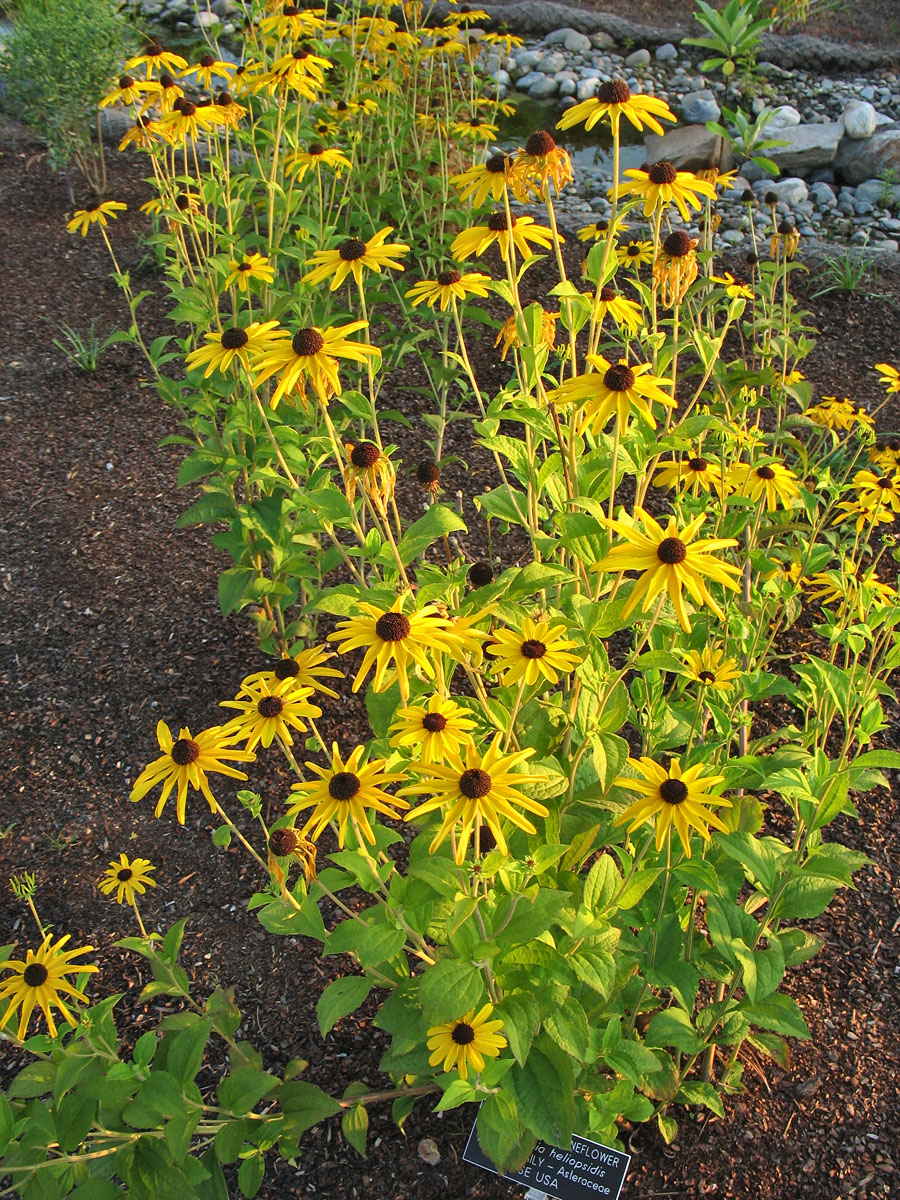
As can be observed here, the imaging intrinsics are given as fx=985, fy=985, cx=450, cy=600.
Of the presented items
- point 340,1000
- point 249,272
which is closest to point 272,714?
point 340,1000

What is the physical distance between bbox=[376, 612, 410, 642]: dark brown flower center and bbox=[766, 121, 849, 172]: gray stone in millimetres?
6879

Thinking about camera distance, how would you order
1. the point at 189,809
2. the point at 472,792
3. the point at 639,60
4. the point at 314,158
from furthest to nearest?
the point at 639,60 < the point at 314,158 < the point at 189,809 < the point at 472,792

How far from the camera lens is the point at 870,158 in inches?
280

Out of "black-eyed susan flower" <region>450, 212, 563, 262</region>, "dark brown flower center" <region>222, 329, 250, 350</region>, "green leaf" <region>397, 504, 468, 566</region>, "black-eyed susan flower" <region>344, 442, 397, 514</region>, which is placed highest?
"black-eyed susan flower" <region>450, 212, 563, 262</region>

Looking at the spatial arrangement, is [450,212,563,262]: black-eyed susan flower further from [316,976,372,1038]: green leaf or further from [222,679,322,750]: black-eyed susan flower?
[316,976,372,1038]: green leaf

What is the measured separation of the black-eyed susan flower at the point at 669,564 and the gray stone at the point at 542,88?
883 centimetres

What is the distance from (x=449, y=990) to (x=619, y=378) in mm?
1087

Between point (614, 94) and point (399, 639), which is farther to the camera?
point (614, 94)

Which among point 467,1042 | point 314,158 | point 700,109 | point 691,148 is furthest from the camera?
point 700,109

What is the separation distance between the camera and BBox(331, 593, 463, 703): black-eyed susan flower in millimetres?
1554

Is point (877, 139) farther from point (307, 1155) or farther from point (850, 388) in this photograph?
point (307, 1155)

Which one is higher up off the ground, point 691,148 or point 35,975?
point 35,975

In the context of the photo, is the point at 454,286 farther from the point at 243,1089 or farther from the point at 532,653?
the point at 243,1089

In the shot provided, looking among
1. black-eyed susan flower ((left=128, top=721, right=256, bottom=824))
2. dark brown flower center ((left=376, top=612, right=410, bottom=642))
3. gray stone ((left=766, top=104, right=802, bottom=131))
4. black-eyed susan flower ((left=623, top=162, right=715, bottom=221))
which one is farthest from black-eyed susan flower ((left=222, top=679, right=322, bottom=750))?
gray stone ((left=766, top=104, right=802, bottom=131))
